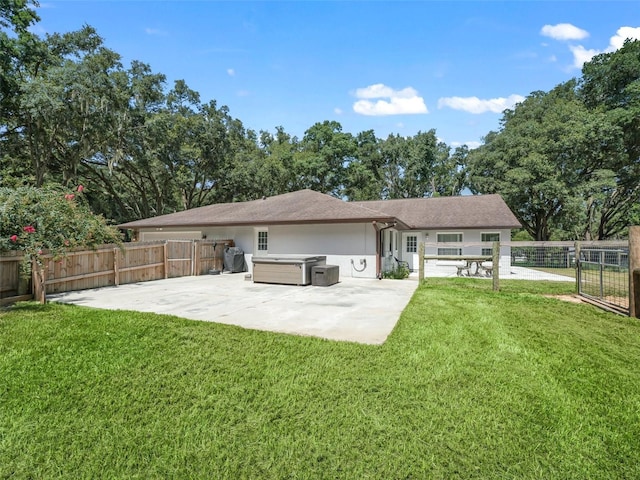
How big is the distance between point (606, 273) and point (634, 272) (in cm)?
213

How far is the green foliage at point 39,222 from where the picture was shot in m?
6.40

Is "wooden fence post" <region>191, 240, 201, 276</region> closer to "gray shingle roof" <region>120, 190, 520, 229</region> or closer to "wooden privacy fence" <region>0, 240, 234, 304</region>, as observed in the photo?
"wooden privacy fence" <region>0, 240, 234, 304</region>

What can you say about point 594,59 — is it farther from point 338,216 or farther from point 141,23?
point 141,23

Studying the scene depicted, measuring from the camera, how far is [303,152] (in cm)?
3228

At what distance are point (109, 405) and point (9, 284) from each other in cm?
604

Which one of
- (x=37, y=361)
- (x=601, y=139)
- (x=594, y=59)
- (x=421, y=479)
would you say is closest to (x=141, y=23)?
(x=37, y=361)

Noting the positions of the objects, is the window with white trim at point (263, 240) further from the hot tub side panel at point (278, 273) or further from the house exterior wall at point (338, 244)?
the hot tub side panel at point (278, 273)

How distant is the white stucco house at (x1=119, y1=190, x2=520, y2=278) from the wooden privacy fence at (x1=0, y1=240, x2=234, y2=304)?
1.64 m

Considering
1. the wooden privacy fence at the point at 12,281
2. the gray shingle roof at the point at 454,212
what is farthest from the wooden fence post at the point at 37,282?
the gray shingle roof at the point at 454,212

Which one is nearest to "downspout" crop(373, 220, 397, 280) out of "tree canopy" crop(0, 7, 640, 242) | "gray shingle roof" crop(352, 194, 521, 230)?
"gray shingle roof" crop(352, 194, 521, 230)

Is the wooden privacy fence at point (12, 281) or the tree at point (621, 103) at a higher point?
the tree at point (621, 103)

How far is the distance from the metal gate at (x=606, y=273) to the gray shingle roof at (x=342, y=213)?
5.53 metres

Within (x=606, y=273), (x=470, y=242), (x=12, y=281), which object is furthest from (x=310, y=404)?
(x=470, y=242)

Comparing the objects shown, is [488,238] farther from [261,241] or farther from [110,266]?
[110,266]
